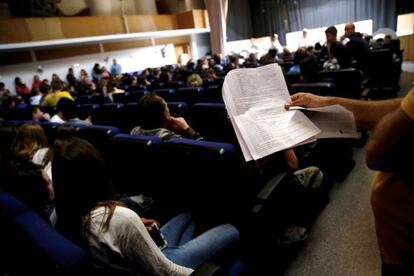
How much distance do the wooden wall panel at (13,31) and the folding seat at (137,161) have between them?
31.2ft

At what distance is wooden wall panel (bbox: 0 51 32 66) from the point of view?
375 inches

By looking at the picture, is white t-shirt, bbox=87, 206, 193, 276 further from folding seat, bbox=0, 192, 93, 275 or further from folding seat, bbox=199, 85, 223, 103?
folding seat, bbox=199, 85, 223, 103

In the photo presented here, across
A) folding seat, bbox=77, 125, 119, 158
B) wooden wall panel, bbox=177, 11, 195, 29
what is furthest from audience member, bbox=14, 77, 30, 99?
folding seat, bbox=77, 125, 119, 158

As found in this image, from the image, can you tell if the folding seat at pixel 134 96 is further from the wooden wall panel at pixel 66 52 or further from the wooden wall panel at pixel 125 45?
the wooden wall panel at pixel 125 45

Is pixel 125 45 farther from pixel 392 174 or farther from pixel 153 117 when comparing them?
pixel 392 174

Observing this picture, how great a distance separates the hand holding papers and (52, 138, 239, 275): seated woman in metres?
0.50

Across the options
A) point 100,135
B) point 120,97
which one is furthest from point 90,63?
point 100,135

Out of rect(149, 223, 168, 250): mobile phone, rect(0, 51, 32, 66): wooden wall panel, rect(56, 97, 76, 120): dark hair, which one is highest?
rect(0, 51, 32, 66): wooden wall panel

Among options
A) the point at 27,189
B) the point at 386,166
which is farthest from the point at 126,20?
the point at 386,166

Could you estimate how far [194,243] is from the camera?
1.30m

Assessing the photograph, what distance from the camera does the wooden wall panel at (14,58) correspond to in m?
9.53

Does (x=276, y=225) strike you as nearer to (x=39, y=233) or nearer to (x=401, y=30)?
(x=39, y=233)

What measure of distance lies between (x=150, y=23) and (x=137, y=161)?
1248 centimetres

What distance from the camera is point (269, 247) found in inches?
61.2
